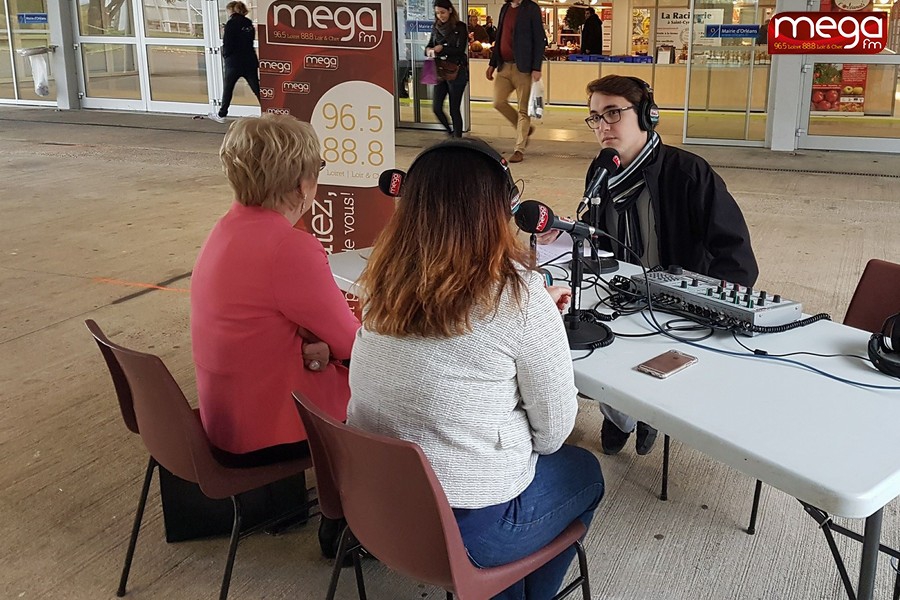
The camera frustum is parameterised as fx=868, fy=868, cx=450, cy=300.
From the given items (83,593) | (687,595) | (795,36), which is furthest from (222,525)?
(795,36)

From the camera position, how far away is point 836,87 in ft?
29.0

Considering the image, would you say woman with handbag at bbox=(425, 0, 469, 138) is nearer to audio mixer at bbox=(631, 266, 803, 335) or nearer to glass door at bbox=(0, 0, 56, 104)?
audio mixer at bbox=(631, 266, 803, 335)

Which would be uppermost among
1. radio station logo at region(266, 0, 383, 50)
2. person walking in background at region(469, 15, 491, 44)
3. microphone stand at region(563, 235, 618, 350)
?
person walking in background at region(469, 15, 491, 44)

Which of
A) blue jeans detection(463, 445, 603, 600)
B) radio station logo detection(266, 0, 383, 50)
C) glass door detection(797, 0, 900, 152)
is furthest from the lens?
glass door detection(797, 0, 900, 152)

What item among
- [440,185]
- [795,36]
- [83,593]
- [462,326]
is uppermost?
[795,36]

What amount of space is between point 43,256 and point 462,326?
4.73 m

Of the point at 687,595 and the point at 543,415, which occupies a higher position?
the point at 543,415

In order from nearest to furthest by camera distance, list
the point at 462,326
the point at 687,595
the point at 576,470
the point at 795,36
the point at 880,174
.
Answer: the point at 462,326
the point at 576,470
the point at 687,595
the point at 880,174
the point at 795,36

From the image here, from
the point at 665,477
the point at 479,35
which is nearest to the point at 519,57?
the point at 665,477

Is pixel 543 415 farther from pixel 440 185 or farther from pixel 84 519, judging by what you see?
pixel 84 519

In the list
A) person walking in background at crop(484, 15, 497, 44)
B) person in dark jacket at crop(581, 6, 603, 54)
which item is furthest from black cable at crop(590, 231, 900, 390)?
person walking in background at crop(484, 15, 497, 44)

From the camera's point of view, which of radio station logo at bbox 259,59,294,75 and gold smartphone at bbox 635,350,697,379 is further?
radio station logo at bbox 259,59,294,75

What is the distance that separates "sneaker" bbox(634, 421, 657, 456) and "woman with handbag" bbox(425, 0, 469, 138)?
6.60 meters

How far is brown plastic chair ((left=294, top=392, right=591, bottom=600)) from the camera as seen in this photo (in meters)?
1.50
